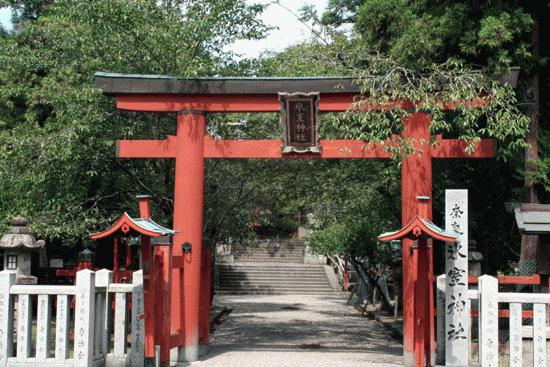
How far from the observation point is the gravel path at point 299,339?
44.1 ft

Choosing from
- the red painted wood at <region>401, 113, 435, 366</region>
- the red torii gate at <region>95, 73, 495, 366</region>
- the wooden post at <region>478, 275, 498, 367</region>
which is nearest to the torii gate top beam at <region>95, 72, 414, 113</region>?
the red torii gate at <region>95, 73, 495, 366</region>

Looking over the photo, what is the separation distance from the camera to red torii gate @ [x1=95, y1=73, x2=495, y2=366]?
13.6 meters

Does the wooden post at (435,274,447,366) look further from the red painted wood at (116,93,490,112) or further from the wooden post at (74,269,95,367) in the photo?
the wooden post at (74,269,95,367)

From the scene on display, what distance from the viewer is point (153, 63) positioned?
55.7ft

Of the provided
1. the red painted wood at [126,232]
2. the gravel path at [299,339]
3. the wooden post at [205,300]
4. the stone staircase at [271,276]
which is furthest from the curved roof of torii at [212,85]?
the stone staircase at [271,276]

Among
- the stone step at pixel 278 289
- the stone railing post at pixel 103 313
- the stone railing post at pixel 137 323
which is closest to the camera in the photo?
the stone railing post at pixel 103 313

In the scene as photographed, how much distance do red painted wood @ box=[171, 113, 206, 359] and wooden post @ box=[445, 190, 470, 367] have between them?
477 centimetres

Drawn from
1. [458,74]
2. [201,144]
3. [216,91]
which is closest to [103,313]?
[201,144]

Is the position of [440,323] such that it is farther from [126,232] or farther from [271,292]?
[271,292]

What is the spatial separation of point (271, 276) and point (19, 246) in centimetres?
2440

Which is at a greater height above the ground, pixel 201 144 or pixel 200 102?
pixel 200 102

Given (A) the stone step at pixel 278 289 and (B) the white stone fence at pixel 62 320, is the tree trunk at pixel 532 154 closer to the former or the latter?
(B) the white stone fence at pixel 62 320

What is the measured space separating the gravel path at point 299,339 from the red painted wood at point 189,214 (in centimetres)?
107

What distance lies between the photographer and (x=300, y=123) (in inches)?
549
